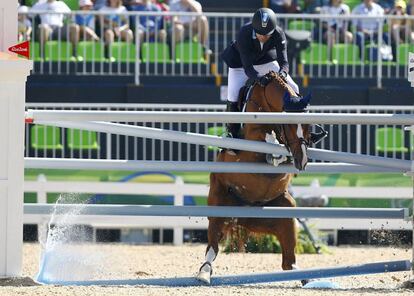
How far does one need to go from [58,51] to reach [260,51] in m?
7.30

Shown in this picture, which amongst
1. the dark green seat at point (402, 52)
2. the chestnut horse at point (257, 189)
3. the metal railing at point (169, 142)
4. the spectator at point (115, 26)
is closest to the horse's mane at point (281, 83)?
the chestnut horse at point (257, 189)

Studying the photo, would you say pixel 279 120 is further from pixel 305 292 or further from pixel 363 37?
pixel 363 37

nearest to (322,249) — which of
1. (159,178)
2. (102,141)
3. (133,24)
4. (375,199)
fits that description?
(375,199)

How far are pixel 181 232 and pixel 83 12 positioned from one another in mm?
3542

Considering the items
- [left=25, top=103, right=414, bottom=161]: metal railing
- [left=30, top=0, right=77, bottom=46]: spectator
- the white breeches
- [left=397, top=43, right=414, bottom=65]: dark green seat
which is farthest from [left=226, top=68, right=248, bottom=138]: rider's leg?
[left=397, top=43, right=414, bottom=65]: dark green seat

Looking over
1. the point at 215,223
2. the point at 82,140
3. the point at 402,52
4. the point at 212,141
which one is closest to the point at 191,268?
the point at 215,223

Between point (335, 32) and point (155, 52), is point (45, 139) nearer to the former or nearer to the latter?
point (155, 52)

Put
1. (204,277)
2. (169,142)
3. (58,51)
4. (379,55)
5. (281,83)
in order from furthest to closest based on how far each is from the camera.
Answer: (379,55)
(58,51)
(169,142)
(281,83)
(204,277)

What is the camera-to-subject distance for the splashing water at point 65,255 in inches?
365

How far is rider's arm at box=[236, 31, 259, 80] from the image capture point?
34.1 ft

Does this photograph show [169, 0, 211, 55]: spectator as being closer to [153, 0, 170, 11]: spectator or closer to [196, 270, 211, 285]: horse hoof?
[153, 0, 170, 11]: spectator

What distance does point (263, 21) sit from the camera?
33.8 feet

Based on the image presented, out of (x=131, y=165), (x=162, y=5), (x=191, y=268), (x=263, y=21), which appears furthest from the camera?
(x=162, y=5)

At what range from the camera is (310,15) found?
16.9 meters
